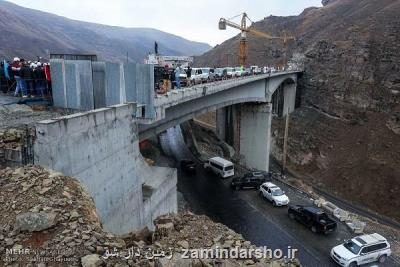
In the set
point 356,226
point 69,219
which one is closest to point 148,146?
point 356,226

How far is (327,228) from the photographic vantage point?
2259 centimetres

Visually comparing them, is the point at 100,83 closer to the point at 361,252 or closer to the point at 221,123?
the point at 361,252

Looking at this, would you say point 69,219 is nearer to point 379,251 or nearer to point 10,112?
point 10,112

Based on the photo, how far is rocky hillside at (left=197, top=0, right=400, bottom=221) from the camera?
142ft

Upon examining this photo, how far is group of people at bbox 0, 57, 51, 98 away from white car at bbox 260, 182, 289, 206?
1793 centimetres

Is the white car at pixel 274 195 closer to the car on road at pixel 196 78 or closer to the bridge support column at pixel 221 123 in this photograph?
the car on road at pixel 196 78

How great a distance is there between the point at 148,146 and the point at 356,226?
1027 inches

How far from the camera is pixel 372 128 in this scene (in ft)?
163

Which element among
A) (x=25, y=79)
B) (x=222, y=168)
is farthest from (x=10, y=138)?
(x=222, y=168)

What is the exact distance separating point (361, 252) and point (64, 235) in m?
17.1

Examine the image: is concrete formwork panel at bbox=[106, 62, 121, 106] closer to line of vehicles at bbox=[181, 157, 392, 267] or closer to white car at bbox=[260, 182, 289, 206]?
line of vehicles at bbox=[181, 157, 392, 267]

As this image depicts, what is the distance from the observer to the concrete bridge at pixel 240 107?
22022mm

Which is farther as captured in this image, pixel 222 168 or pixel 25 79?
pixel 222 168

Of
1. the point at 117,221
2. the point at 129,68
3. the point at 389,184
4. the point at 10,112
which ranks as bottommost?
the point at 389,184
